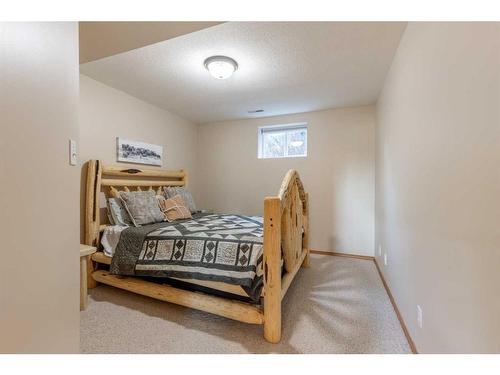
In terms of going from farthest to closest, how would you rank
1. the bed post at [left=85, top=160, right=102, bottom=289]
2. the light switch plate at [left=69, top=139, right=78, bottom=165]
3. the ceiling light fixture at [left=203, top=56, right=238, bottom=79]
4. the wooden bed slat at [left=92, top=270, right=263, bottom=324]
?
the bed post at [left=85, top=160, right=102, bottom=289] < the ceiling light fixture at [left=203, top=56, right=238, bottom=79] < the wooden bed slat at [left=92, top=270, right=263, bottom=324] < the light switch plate at [left=69, top=139, right=78, bottom=165]

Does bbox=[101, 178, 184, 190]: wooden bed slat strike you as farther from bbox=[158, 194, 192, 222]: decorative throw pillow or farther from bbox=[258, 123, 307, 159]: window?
bbox=[258, 123, 307, 159]: window

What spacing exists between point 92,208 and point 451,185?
3.03 meters

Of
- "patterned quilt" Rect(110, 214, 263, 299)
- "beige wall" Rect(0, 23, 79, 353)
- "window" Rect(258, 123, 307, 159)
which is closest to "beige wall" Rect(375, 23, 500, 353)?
"patterned quilt" Rect(110, 214, 263, 299)

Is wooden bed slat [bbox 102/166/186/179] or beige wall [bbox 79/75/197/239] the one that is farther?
wooden bed slat [bbox 102/166/186/179]

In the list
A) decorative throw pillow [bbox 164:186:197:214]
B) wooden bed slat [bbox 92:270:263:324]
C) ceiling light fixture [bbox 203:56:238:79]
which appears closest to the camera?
wooden bed slat [bbox 92:270:263:324]

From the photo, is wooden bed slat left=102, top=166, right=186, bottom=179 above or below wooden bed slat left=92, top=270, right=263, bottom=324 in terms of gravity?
above

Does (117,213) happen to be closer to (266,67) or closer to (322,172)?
(266,67)

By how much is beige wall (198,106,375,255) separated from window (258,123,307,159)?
A: 109 millimetres

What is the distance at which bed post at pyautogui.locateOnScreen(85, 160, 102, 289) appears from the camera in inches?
95.6

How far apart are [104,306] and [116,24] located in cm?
226

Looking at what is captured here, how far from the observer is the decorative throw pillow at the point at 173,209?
2943 millimetres

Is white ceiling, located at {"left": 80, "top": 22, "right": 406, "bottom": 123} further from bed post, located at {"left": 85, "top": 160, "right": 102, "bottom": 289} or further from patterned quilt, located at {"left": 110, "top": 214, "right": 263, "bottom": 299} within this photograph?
patterned quilt, located at {"left": 110, "top": 214, "right": 263, "bottom": 299}

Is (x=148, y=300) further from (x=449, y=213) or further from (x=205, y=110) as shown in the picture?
Result: (x=205, y=110)

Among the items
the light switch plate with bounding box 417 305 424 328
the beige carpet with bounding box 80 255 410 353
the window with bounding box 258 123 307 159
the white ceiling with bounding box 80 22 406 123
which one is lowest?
the beige carpet with bounding box 80 255 410 353
